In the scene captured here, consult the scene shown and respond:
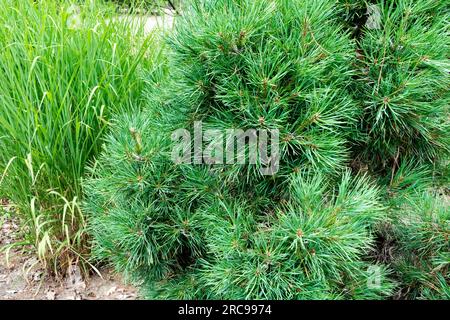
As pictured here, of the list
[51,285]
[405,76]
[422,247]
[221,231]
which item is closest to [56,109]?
[51,285]

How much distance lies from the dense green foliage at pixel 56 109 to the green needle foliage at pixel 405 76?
1132 millimetres

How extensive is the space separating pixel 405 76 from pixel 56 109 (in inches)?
64.8

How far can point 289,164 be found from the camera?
70.3 inches

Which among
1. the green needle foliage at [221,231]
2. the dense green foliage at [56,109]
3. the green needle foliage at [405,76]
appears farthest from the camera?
the dense green foliage at [56,109]

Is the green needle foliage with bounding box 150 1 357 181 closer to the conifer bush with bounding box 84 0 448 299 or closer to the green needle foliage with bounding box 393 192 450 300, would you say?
the conifer bush with bounding box 84 0 448 299

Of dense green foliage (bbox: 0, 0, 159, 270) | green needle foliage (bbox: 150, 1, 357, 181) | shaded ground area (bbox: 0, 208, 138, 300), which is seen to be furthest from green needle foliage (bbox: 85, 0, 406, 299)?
shaded ground area (bbox: 0, 208, 138, 300)

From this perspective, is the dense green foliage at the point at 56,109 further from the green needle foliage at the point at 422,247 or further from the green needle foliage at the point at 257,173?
the green needle foliage at the point at 422,247

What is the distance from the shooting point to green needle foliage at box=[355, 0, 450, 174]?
5.82 feet

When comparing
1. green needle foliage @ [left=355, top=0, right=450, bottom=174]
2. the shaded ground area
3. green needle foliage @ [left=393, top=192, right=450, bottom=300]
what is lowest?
the shaded ground area

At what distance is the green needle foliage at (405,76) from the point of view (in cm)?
177

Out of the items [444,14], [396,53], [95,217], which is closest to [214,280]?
[95,217]

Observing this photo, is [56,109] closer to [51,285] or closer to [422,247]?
[51,285]

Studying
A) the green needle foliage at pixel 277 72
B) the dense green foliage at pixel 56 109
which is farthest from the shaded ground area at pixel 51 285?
the green needle foliage at pixel 277 72

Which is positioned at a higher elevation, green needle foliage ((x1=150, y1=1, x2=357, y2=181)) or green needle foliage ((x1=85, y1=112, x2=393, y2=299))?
green needle foliage ((x1=150, y1=1, x2=357, y2=181))
